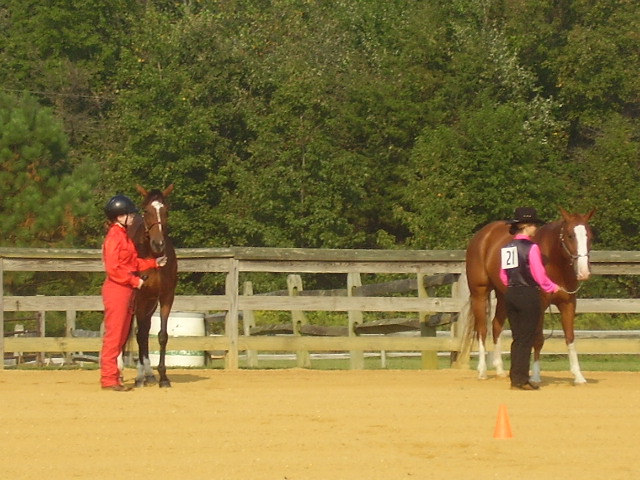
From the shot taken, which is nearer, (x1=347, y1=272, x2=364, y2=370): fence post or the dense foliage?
(x1=347, y1=272, x2=364, y2=370): fence post

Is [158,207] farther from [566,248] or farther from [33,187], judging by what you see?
[33,187]

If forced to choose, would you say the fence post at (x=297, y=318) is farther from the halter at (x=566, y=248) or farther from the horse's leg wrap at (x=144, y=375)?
the halter at (x=566, y=248)

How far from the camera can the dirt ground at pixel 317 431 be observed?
844 centimetres

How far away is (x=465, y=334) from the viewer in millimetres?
15453

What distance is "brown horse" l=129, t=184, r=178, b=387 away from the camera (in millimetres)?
12555

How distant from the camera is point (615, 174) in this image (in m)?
38.9

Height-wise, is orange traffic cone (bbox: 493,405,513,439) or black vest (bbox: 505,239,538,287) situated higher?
black vest (bbox: 505,239,538,287)

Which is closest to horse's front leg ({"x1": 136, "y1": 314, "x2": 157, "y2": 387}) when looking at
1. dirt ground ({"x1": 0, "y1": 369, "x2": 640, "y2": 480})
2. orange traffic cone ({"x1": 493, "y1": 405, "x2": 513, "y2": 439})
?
dirt ground ({"x1": 0, "y1": 369, "x2": 640, "y2": 480})

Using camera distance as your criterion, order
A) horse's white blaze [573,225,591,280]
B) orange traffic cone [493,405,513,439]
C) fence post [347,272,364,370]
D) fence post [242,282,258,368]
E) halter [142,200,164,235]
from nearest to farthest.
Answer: orange traffic cone [493,405,513,439] → halter [142,200,164,235] → horse's white blaze [573,225,591,280] → fence post [347,272,364,370] → fence post [242,282,258,368]

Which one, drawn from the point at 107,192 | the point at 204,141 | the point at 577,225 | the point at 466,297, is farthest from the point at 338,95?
the point at 577,225

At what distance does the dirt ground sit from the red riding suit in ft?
1.03

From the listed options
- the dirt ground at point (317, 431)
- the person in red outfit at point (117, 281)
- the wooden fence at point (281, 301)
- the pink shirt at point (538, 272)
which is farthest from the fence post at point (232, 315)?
Answer: the pink shirt at point (538, 272)

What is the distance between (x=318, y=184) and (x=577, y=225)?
25.5m

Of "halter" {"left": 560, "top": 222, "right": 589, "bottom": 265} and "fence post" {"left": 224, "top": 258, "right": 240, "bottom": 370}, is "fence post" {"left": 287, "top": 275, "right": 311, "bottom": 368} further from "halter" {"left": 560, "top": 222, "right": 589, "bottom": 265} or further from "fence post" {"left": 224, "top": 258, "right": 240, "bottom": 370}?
"halter" {"left": 560, "top": 222, "right": 589, "bottom": 265}
